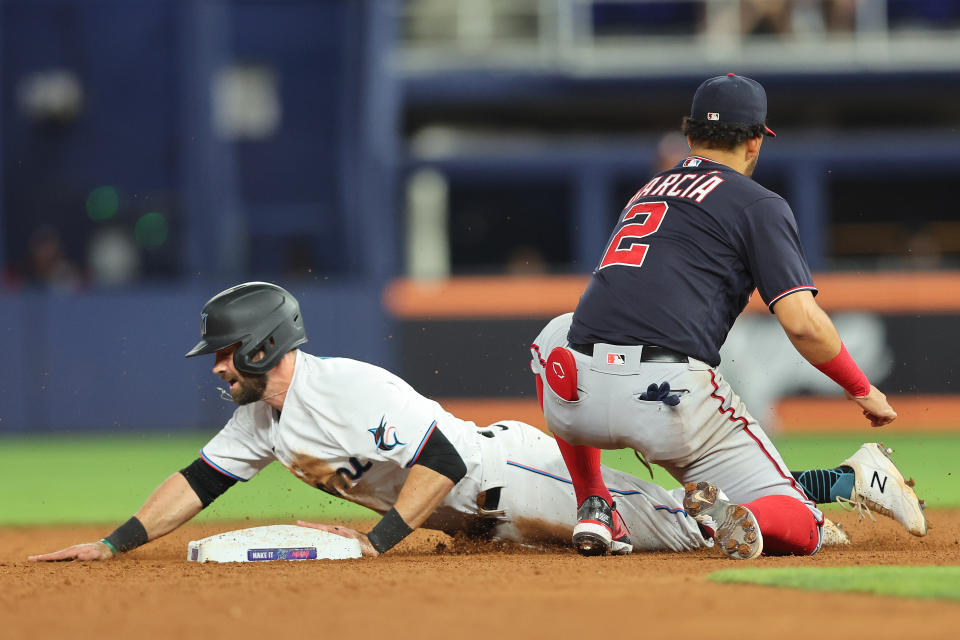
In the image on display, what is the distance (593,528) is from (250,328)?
5.13 ft

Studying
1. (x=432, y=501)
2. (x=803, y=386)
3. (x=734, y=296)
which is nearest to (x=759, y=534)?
(x=734, y=296)

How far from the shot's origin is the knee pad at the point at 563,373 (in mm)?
5129

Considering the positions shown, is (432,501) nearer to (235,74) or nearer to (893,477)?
(893,477)

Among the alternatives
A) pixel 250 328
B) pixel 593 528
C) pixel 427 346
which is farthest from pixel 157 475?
pixel 593 528

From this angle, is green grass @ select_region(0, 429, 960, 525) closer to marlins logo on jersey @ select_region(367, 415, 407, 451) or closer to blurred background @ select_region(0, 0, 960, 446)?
marlins logo on jersey @ select_region(367, 415, 407, 451)

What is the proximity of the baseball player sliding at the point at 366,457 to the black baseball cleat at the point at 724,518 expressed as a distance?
2.24 ft

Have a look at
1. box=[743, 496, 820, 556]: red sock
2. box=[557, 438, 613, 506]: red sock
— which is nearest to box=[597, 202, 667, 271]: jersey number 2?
box=[557, 438, 613, 506]: red sock

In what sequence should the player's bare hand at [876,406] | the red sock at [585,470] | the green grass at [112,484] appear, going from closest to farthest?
1. the player's bare hand at [876,406]
2. the red sock at [585,470]
3. the green grass at [112,484]

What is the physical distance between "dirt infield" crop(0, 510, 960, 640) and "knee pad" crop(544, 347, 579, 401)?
0.65m

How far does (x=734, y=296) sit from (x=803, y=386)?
912cm

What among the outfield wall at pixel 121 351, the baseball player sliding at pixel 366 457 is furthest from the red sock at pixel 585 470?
the outfield wall at pixel 121 351

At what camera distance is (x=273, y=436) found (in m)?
5.54

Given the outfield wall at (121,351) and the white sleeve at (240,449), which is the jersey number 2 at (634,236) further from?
the outfield wall at (121,351)

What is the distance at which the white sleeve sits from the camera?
5.66 m
